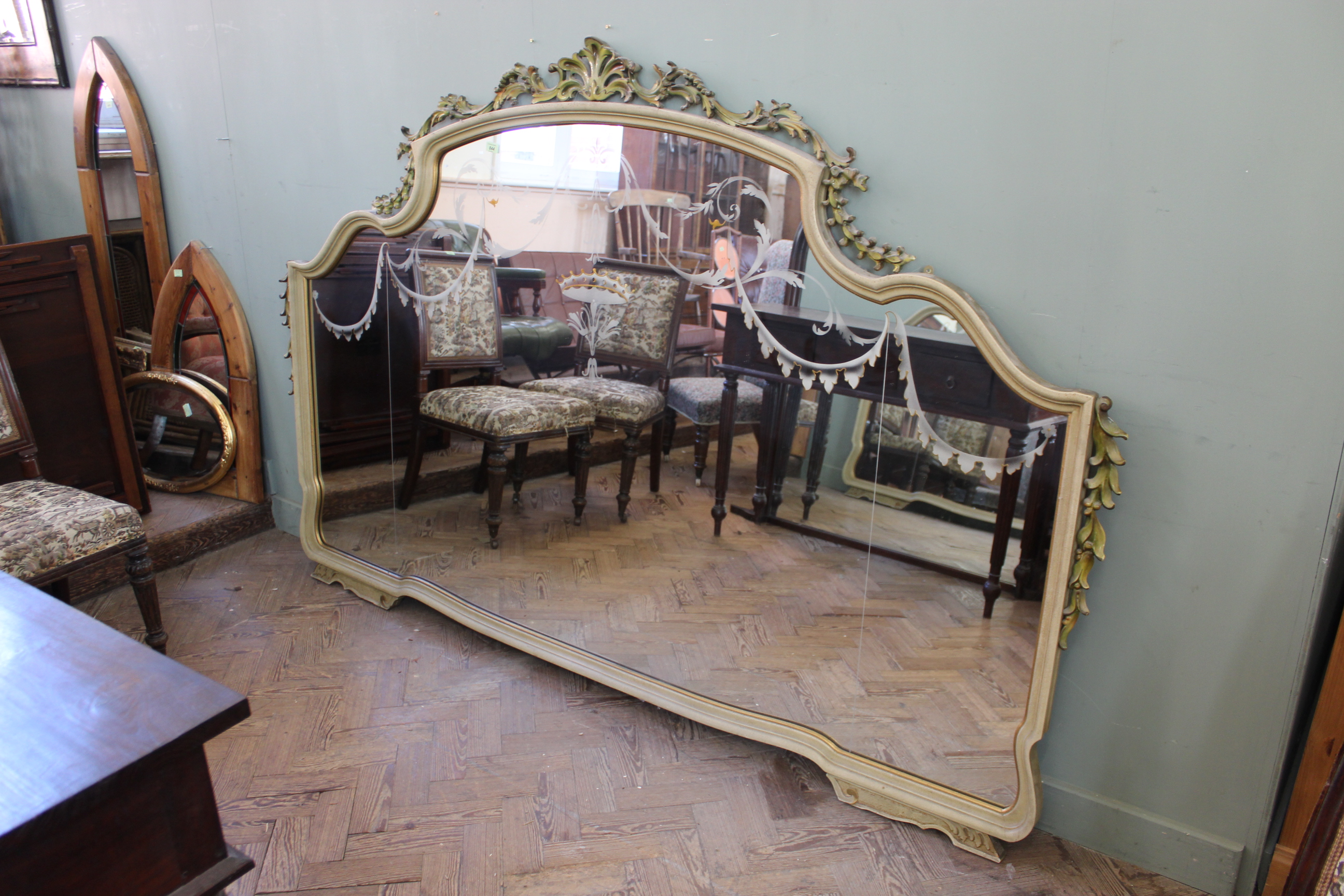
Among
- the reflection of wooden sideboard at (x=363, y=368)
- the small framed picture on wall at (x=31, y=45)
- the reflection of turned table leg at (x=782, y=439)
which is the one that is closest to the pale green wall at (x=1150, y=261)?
the reflection of turned table leg at (x=782, y=439)

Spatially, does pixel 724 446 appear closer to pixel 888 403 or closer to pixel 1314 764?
pixel 888 403

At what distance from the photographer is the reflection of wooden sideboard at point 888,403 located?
1.55 m

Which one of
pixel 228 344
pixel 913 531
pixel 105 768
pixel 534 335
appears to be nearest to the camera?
pixel 105 768

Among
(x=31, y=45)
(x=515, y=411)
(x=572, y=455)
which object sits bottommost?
(x=572, y=455)

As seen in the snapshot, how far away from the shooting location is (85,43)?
2859 millimetres

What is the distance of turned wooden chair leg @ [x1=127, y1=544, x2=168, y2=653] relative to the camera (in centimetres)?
203

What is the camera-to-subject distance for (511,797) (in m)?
1.74

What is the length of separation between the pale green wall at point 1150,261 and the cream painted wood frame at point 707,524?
0.08 m

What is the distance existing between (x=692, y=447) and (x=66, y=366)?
190 centimetres

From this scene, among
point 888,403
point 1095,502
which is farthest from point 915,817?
point 888,403

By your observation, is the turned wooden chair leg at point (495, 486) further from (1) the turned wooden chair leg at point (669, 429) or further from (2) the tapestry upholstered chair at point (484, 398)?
(1) the turned wooden chair leg at point (669, 429)

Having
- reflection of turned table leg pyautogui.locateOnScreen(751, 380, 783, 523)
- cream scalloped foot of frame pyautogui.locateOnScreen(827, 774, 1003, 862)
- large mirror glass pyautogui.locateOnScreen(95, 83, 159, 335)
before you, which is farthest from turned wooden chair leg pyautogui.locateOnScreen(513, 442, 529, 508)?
large mirror glass pyautogui.locateOnScreen(95, 83, 159, 335)

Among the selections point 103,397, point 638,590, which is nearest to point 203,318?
point 103,397

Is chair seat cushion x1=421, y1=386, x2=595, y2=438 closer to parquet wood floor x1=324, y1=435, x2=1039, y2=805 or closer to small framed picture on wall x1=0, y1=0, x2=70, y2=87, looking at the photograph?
parquet wood floor x1=324, y1=435, x2=1039, y2=805
